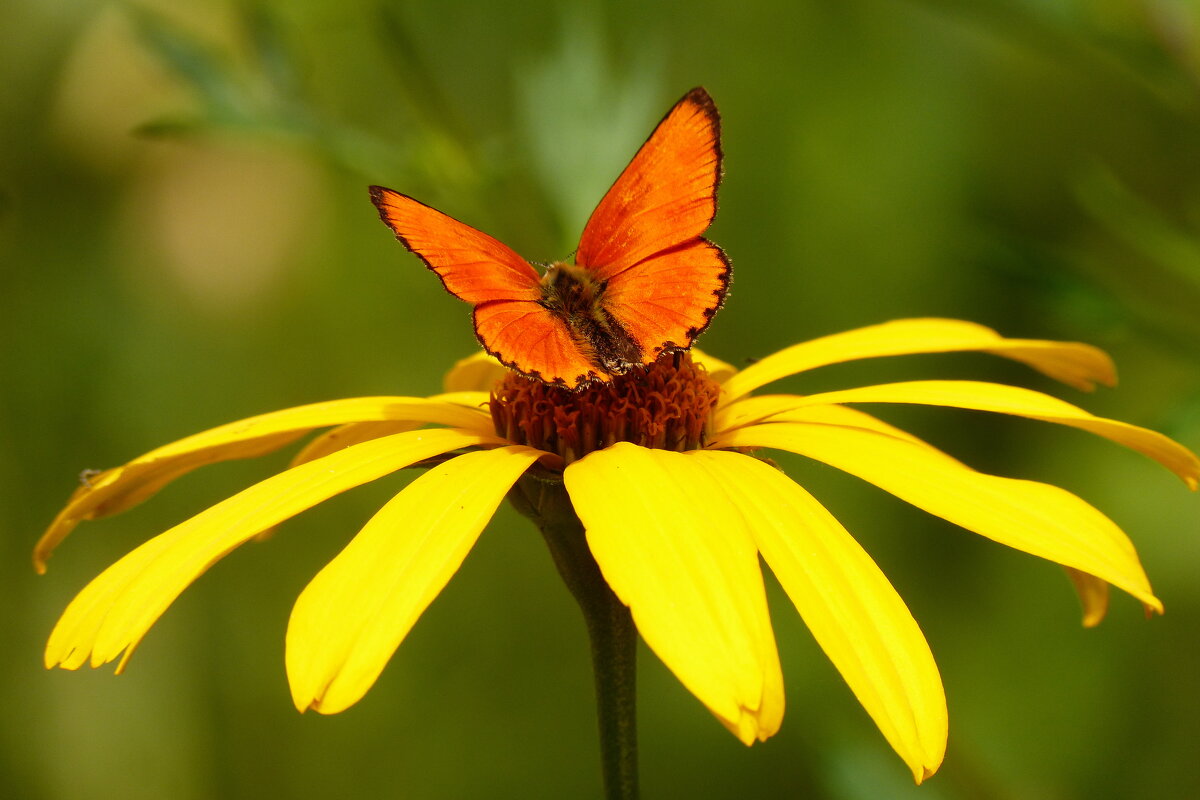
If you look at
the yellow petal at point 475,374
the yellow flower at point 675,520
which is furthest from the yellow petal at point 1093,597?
the yellow petal at point 475,374

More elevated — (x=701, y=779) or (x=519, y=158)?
(x=519, y=158)

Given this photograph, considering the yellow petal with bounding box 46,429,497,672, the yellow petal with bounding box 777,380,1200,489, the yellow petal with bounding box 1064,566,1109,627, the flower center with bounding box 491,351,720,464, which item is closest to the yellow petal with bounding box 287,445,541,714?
the yellow petal with bounding box 46,429,497,672

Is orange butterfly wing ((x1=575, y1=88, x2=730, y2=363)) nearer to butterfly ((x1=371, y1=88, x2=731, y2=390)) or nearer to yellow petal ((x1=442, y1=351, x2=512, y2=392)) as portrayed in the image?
butterfly ((x1=371, y1=88, x2=731, y2=390))

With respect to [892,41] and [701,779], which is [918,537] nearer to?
[701,779]

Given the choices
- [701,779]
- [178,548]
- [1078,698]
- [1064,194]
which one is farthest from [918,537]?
[178,548]

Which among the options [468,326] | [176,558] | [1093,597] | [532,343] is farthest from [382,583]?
[468,326]

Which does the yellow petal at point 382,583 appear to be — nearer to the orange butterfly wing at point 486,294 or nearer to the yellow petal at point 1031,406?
the orange butterfly wing at point 486,294
